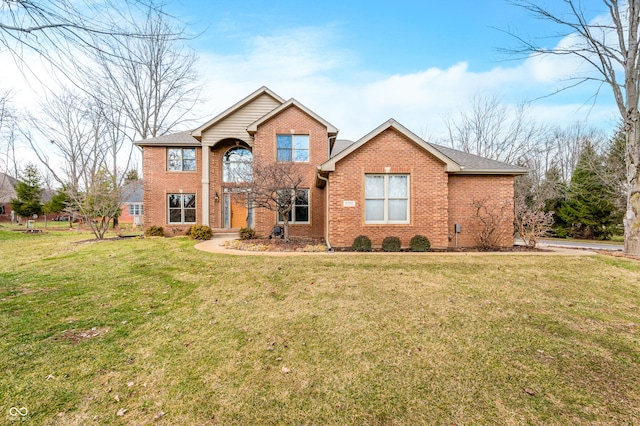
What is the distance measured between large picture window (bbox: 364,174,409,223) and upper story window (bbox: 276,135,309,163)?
17.1 feet

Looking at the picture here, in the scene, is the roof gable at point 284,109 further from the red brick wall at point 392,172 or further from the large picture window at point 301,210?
the red brick wall at point 392,172

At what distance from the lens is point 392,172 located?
10383 millimetres

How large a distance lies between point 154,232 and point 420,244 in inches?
562

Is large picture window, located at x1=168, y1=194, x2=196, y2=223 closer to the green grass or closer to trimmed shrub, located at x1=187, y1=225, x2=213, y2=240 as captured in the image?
trimmed shrub, located at x1=187, y1=225, x2=213, y2=240

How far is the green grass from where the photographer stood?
9.12 ft

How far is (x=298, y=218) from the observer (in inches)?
576

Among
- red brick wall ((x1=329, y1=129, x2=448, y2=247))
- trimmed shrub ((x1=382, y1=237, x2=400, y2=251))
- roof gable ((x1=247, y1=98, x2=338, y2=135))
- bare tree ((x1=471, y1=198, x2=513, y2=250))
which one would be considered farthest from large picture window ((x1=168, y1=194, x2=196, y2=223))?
bare tree ((x1=471, y1=198, x2=513, y2=250))

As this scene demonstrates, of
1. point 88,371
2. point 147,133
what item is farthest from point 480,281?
point 147,133

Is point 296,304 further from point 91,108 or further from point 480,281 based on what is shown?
point 91,108

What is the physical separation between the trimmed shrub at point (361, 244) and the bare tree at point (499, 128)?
25.7 m

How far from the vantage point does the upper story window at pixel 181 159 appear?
53.7 ft

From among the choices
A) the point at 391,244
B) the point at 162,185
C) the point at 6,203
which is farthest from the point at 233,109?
the point at 6,203

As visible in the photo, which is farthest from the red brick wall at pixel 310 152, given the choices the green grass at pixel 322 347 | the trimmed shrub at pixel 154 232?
the green grass at pixel 322 347

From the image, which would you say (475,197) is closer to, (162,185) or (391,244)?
(391,244)
